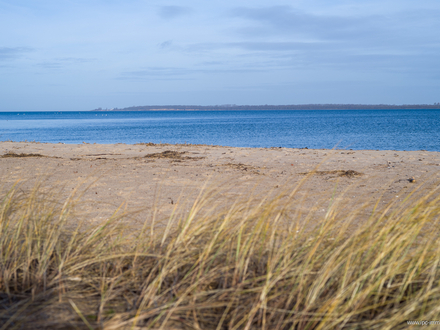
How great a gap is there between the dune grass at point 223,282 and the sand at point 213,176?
6.34ft

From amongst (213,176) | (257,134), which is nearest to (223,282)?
(213,176)

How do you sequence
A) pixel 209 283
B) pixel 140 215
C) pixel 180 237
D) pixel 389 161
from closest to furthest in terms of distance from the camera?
pixel 209 283, pixel 180 237, pixel 140 215, pixel 389 161

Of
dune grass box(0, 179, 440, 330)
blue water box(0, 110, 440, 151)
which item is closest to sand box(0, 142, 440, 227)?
blue water box(0, 110, 440, 151)

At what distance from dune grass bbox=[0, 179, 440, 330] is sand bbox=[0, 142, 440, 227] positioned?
1.93 m

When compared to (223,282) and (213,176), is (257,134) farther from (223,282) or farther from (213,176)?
(223,282)

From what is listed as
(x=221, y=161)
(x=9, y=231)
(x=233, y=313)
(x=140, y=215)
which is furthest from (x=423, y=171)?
(x=9, y=231)

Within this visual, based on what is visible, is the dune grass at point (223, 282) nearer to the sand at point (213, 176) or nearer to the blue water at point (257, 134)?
the blue water at point (257, 134)

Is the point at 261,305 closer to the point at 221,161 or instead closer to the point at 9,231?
the point at 9,231

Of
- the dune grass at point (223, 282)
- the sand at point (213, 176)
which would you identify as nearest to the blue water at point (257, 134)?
the sand at point (213, 176)

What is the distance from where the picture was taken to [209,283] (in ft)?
8.46

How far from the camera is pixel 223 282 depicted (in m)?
2.56

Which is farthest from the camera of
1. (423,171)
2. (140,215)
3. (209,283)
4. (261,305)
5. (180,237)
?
(423,171)

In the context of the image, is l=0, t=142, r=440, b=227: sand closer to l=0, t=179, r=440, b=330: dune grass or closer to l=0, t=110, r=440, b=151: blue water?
l=0, t=110, r=440, b=151: blue water

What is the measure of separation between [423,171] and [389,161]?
6.99ft
